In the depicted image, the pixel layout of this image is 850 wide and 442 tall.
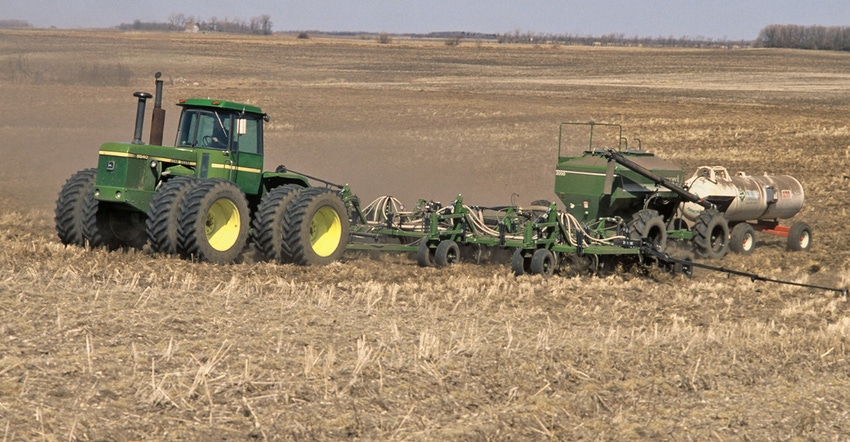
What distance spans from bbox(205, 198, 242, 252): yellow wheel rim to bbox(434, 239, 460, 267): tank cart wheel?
2754 millimetres

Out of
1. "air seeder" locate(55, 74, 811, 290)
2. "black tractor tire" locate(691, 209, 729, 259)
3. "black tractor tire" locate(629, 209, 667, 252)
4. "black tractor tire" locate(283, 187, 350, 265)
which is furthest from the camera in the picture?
"black tractor tire" locate(691, 209, 729, 259)

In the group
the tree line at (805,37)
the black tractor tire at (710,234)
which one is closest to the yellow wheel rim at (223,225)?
the black tractor tire at (710,234)

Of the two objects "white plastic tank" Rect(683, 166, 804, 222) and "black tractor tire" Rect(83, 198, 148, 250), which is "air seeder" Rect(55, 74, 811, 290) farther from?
"white plastic tank" Rect(683, 166, 804, 222)

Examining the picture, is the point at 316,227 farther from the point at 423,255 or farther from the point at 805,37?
the point at 805,37

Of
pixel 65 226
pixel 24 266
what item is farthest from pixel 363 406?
pixel 65 226

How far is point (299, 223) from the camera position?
13.3 m

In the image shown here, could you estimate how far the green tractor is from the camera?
1246 centimetres

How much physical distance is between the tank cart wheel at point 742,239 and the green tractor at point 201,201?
23.8 ft

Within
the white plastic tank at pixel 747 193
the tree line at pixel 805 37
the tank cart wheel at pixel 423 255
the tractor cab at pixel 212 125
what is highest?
the tree line at pixel 805 37

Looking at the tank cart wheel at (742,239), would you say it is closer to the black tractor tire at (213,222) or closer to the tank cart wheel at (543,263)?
the tank cart wheel at (543,263)

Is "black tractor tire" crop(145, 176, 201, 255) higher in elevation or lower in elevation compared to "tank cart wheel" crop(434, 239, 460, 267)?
higher

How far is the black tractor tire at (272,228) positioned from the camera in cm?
1331

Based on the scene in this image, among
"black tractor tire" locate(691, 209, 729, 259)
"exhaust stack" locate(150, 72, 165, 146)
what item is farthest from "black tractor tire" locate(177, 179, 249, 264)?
"black tractor tire" locate(691, 209, 729, 259)

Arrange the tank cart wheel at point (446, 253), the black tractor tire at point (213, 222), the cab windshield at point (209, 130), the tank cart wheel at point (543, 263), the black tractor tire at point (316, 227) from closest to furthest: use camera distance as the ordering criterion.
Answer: the black tractor tire at point (213, 222) → the black tractor tire at point (316, 227) → the tank cart wheel at point (543, 263) → the cab windshield at point (209, 130) → the tank cart wheel at point (446, 253)
